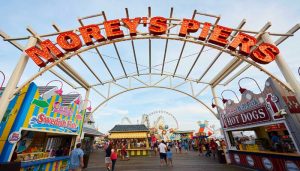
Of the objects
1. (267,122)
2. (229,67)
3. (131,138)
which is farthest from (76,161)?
(131,138)

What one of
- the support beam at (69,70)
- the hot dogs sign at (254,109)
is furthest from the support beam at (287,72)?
the support beam at (69,70)

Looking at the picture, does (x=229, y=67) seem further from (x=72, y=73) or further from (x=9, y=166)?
(x=9, y=166)

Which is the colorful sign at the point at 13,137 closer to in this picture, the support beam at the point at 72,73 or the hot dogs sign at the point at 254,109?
the support beam at the point at 72,73

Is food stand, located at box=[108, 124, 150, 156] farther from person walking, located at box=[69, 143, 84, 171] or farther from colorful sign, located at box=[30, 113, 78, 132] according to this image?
person walking, located at box=[69, 143, 84, 171]

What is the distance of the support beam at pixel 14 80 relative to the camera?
6074mm

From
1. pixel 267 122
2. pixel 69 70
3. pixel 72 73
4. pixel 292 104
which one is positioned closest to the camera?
pixel 292 104

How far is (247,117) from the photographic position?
31.8 ft

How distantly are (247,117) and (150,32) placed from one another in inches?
307

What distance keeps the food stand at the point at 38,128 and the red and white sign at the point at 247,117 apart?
11.1 meters

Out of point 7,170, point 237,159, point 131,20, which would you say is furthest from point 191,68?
point 7,170

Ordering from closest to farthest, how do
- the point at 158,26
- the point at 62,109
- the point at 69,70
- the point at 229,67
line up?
the point at 158,26 < the point at 62,109 < the point at 69,70 < the point at 229,67

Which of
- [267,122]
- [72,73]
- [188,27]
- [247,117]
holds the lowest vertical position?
[267,122]

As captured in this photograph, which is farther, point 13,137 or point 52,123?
point 52,123

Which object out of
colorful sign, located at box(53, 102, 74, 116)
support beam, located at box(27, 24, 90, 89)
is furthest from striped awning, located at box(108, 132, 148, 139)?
colorful sign, located at box(53, 102, 74, 116)
